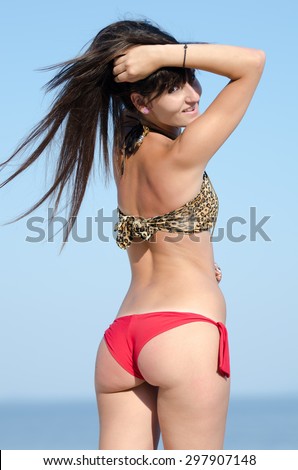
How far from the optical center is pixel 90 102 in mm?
3164

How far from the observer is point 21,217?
10.9 feet

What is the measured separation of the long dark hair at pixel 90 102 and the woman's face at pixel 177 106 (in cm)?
3

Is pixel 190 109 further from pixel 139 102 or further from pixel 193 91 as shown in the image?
pixel 139 102

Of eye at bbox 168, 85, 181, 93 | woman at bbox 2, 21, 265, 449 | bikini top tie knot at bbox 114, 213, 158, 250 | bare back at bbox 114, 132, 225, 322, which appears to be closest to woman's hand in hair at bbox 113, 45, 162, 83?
woman at bbox 2, 21, 265, 449

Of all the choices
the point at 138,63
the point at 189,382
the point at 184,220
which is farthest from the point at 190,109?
the point at 189,382

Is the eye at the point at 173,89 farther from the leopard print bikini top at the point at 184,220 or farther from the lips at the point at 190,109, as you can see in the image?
the leopard print bikini top at the point at 184,220

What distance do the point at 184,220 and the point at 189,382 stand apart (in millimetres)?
591

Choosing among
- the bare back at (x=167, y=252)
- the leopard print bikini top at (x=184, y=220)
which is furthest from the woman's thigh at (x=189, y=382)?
the leopard print bikini top at (x=184, y=220)

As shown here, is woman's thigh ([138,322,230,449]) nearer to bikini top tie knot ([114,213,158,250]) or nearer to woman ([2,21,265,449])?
woman ([2,21,265,449])

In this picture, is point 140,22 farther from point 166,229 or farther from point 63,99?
point 166,229

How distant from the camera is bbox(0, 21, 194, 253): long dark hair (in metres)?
3.01

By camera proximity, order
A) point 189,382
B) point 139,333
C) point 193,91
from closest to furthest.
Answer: point 189,382 < point 139,333 < point 193,91

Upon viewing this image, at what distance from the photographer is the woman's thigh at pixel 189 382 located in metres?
2.84
